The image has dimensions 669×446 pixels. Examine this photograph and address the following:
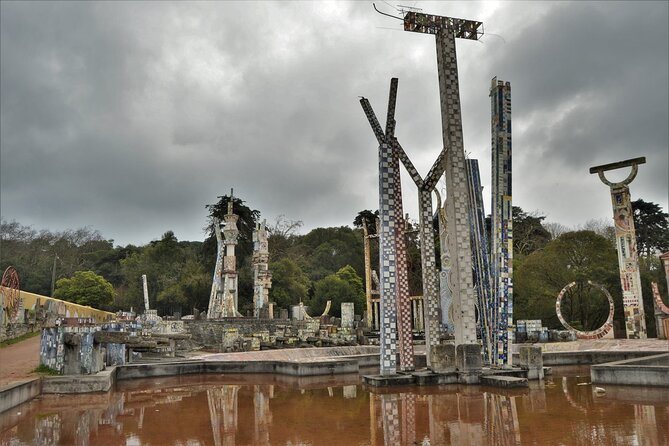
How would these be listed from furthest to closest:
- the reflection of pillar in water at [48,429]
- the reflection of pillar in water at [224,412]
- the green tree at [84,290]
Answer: the green tree at [84,290]
the reflection of pillar in water at [224,412]
the reflection of pillar in water at [48,429]

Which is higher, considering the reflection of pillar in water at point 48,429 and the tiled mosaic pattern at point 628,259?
the tiled mosaic pattern at point 628,259

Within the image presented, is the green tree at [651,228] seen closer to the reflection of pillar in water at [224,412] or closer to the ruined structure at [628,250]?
the ruined structure at [628,250]

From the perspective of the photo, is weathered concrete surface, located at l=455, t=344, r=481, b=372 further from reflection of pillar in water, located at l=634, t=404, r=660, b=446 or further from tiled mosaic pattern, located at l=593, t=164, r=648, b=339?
tiled mosaic pattern, located at l=593, t=164, r=648, b=339

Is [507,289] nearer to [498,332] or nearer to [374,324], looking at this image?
[498,332]

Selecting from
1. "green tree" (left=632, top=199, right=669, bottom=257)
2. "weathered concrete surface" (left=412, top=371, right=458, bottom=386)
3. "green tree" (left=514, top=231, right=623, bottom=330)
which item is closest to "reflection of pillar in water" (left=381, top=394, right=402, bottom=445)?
"weathered concrete surface" (left=412, top=371, right=458, bottom=386)

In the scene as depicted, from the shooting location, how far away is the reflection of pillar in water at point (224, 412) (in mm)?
6617

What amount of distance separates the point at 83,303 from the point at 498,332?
92.3 feet

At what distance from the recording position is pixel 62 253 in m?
42.3

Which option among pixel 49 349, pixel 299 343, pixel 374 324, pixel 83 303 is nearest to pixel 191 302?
pixel 83 303

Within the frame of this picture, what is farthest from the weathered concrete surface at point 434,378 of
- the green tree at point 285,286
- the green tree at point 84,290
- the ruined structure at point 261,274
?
the green tree at point 84,290

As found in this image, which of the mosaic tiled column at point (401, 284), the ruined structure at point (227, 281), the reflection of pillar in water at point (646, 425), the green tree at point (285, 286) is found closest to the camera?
the reflection of pillar in water at point (646, 425)

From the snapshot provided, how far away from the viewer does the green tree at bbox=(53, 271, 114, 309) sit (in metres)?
32.4

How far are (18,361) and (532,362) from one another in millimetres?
12157

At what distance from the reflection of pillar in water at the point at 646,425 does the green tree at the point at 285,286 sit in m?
27.2
